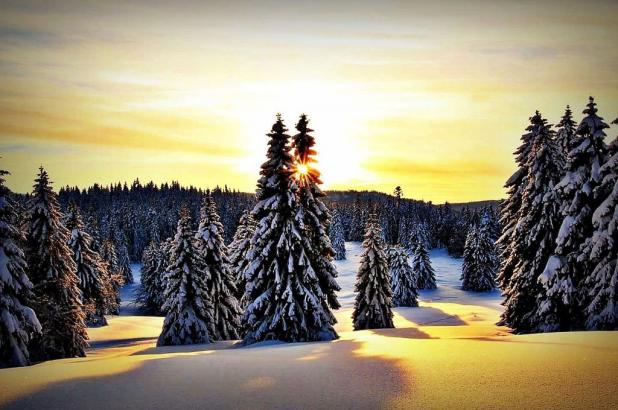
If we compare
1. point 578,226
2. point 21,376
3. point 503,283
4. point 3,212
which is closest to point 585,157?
point 578,226

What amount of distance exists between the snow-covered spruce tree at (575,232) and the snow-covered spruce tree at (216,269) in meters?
22.5

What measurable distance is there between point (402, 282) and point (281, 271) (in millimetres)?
38780

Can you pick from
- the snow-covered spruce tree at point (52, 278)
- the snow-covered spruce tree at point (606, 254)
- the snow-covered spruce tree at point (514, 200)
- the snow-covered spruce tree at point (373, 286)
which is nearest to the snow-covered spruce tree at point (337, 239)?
the snow-covered spruce tree at point (373, 286)

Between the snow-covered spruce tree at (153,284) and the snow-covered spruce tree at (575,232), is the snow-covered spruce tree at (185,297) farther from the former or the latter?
the snow-covered spruce tree at (153,284)

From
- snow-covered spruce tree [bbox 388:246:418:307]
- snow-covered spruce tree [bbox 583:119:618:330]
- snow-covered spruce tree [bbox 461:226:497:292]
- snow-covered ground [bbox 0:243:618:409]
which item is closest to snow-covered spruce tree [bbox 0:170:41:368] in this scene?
snow-covered ground [bbox 0:243:618:409]

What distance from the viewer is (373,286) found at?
113ft

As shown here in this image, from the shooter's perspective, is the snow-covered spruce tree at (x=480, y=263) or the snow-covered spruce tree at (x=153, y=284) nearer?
the snow-covered spruce tree at (x=153, y=284)

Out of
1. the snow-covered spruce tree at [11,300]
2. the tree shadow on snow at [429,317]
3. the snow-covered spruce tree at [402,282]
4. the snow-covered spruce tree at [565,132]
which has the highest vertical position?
the snow-covered spruce tree at [565,132]

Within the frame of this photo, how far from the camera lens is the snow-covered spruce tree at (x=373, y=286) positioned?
34.1 meters

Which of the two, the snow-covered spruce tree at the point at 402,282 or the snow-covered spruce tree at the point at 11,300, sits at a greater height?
the snow-covered spruce tree at the point at 11,300

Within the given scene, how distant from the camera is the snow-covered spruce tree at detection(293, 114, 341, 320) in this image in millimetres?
20781

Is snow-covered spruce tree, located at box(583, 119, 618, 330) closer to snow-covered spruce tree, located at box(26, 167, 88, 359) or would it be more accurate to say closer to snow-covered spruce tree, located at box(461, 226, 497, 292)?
snow-covered spruce tree, located at box(26, 167, 88, 359)

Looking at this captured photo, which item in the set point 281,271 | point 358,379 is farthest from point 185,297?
point 358,379

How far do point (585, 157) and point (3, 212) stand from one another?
28449mm
